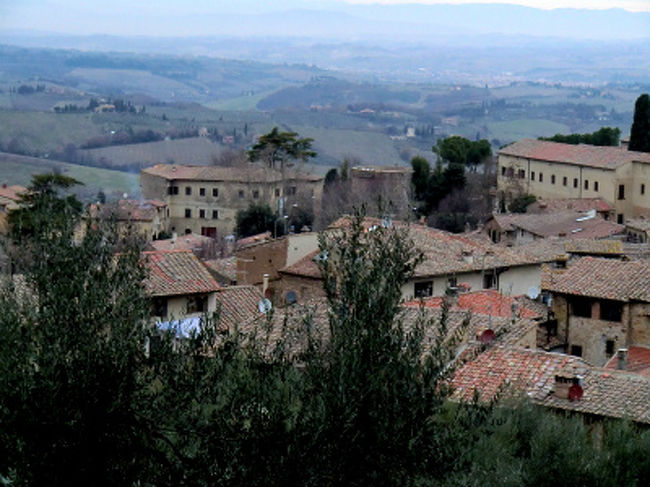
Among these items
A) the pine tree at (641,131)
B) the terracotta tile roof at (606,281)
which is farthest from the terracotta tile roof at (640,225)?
the terracotta tile roof at (606,281)

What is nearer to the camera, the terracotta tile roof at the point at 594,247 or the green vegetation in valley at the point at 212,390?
the green vegetation in valley at the point at 212,390

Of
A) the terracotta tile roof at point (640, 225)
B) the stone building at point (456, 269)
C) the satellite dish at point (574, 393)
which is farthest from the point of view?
the terracotta tile roof at point (640, 225)

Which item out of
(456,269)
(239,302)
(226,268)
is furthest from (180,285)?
(226,268)

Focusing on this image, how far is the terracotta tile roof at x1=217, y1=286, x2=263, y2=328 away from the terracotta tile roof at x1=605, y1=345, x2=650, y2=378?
18.7 feet


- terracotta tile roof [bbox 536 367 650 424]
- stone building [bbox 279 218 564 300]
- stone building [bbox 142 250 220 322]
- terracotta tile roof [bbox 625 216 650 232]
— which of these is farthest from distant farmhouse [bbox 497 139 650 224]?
terracotta tile roof [bbox 536 367 650 424]

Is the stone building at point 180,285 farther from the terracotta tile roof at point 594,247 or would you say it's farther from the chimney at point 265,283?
the terracotta tile roof at point 594,247

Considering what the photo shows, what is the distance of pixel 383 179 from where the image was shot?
5397 cm

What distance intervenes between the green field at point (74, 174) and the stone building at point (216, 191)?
9032 mm

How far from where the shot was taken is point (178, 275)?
2195cm

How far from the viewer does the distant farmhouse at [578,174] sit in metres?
49.8

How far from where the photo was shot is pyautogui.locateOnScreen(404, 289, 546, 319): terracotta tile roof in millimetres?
20484

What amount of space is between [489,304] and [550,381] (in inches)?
233

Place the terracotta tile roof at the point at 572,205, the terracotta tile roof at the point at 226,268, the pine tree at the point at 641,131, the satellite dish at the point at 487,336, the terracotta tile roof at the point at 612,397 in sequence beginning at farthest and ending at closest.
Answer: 1. the pine tree at the point at 641,131
2. the terracotta tile roof at the point at 572,205
3. the terracotta tile roof at the point at 226,268
4. the satellite dish at the point at 487,336
5. the terracotta tile roof at the point at 612,397

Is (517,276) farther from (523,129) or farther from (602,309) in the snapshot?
(523,129)
